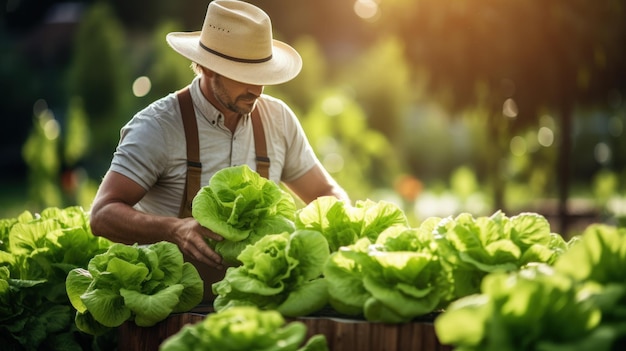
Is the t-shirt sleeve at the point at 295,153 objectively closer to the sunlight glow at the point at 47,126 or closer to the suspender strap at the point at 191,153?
the suspender strap at the point at 191,153

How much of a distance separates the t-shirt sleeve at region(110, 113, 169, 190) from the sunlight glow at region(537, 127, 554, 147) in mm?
18189

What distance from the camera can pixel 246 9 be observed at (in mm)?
4531

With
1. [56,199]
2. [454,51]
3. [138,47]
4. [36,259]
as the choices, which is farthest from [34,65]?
[36,259]

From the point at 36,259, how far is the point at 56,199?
14.9 metres

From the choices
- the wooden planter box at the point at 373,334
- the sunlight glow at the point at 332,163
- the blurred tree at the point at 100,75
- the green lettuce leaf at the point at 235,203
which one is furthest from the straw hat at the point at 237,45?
the blurred tree at the point at 100,75

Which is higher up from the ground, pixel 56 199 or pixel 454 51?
pixel 454 51

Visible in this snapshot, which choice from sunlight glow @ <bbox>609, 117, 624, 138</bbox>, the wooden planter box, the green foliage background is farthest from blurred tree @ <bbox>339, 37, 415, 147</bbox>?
the wooden planter box

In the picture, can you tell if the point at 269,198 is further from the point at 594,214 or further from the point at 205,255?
Answer: the point at 594,214

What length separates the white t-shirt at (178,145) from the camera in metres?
4.17

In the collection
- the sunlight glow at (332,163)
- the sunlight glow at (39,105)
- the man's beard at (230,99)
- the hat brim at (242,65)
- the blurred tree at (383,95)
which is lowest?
the sunlight glow at (39,105)

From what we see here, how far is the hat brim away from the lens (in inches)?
165

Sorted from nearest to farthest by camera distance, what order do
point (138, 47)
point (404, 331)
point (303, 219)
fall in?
point (404, 331), point (303, 219), point (138, 47)

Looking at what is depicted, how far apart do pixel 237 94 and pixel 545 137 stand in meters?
18.6

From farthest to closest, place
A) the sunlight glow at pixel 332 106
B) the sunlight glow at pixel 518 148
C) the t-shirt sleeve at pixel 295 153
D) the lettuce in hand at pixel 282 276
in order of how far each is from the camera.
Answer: the sunlight glow at pixel 518 148
the sunlight glow at pixel 332 106
the t-shirt sleeve at pixel 295 153
the lettuce in hand at pixel 282 276
